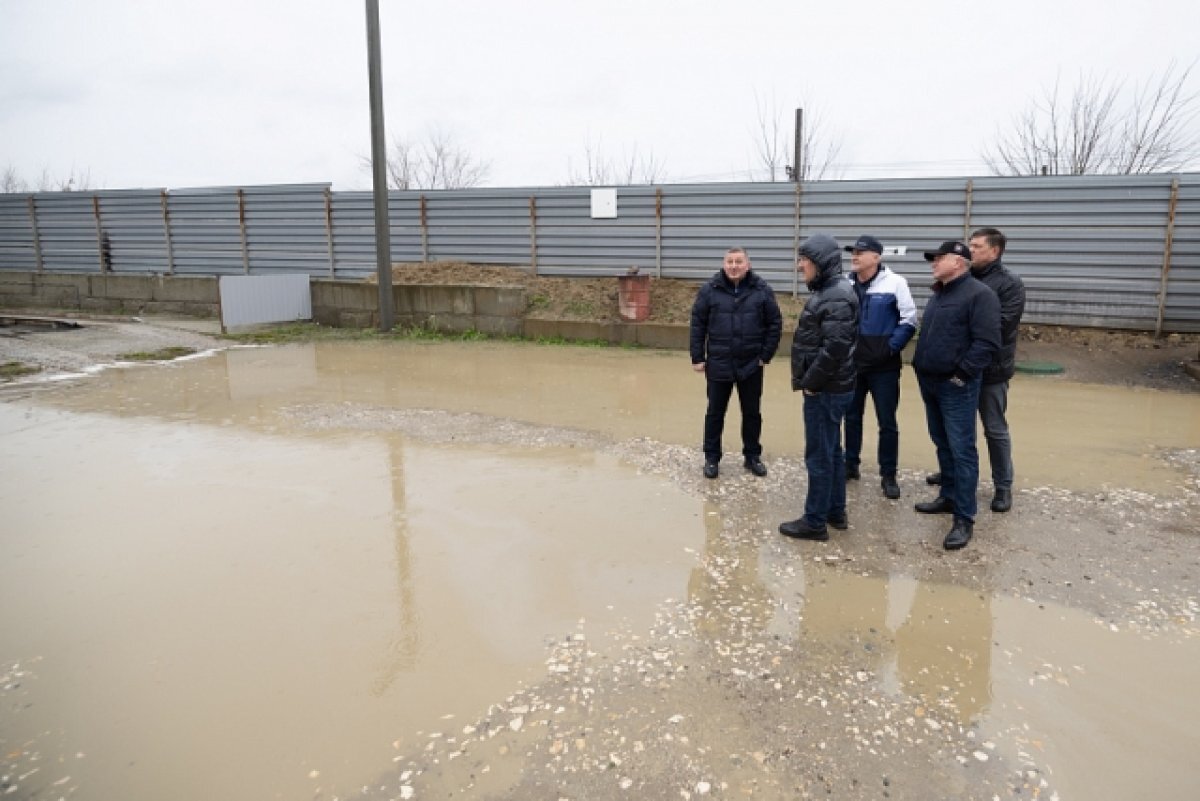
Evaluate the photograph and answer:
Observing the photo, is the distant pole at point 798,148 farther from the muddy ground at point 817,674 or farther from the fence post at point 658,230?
the muddy ground at point 817,674

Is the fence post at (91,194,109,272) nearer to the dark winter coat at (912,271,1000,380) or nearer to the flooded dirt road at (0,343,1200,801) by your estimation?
the flooded dirt road at (0,343,1200,801)

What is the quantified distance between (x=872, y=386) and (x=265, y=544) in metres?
3.88

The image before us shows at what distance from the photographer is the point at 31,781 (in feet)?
8.73

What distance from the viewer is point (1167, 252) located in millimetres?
10719

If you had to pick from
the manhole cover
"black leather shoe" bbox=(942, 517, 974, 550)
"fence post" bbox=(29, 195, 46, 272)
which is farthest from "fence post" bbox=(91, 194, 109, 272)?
"black leather shoe" bbox=(942, 517, 974, 550)

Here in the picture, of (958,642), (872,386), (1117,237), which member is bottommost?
(958,642)

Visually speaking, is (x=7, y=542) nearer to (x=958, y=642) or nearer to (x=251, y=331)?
(x=958, y=642)

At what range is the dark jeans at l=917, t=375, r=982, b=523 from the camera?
4586 millimetres

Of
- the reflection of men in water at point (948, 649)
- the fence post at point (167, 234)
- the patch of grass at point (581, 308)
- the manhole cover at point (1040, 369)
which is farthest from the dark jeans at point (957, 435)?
the fence post at point (167, 234)

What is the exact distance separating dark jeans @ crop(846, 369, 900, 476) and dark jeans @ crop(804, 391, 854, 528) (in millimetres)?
758

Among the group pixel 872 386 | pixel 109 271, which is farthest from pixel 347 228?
pixel 872 386

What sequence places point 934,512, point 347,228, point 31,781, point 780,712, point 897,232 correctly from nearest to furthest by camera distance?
point 31,781, point 780,712, point 934,512, point 897,232, point 347,228

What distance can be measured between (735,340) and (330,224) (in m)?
12.1

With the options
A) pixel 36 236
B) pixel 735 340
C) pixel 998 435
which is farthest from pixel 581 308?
pixel 36 236
